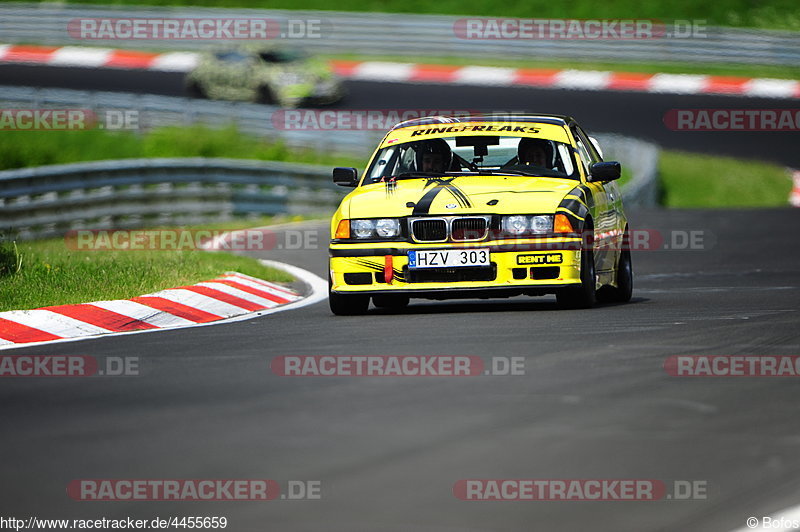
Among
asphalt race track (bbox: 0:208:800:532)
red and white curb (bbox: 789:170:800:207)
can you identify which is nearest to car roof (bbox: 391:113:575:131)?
asphalt race track (bbox: 0:208:800:532)

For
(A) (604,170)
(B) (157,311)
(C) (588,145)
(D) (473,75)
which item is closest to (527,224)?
(A) (604,170)

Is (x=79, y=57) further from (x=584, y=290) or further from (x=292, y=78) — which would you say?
(x=584, y=290)

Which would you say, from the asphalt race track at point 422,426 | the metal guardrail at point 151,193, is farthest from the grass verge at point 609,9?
the asphalt race track at point 422,426

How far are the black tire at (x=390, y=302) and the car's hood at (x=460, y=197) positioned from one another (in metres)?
0.89

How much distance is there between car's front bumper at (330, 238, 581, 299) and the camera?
10070 millimetres

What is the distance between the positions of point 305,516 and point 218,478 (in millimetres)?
509

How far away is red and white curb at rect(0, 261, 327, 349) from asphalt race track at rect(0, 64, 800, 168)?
62.3ft

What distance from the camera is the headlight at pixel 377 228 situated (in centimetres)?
1027

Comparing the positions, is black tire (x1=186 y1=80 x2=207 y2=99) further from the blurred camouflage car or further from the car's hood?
the car's hood

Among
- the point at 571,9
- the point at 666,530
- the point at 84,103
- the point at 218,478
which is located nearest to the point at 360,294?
the point at 218,478

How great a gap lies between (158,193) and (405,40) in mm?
16972

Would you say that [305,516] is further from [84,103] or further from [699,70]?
[699,70]

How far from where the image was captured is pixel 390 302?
37.7 feet

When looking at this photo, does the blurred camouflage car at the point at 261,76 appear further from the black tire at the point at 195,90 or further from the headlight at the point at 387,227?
the headlight at the point at 387,227
